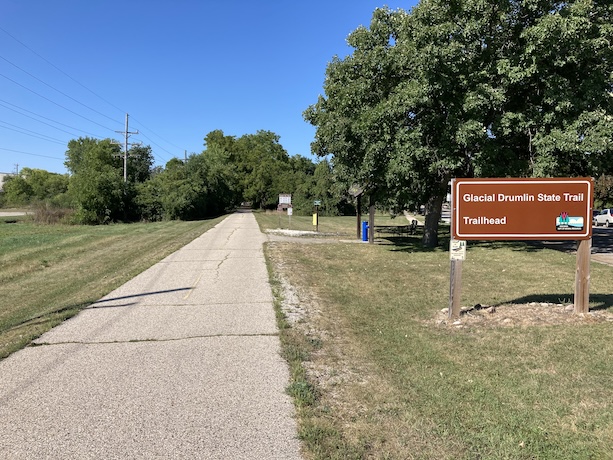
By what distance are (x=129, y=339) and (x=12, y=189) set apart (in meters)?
109

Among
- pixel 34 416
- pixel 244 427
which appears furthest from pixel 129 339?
pixel 244 427

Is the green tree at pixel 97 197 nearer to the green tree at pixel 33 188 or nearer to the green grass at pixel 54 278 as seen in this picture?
the green grass at pixel 54 278

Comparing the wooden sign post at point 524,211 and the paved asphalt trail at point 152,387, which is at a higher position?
the wooden sign post at point 524,211

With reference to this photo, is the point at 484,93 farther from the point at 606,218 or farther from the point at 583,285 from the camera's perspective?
the point at 606,218

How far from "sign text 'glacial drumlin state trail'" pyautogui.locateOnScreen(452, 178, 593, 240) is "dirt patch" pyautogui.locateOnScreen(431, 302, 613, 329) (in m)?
1.20

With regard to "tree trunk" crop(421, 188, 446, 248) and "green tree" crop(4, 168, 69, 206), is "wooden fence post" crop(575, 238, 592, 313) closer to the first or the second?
"tree trunk" crop(421, 188, 446, 248)

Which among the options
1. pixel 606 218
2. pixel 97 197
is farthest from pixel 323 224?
pixel 606 218

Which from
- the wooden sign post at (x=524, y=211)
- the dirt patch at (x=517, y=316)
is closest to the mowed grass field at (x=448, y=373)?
the dirt patch at (x=517, y=316)

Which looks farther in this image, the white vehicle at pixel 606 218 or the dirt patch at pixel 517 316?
the white vehicle at pixel 606 218

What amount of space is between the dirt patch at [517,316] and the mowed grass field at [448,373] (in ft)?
0.10

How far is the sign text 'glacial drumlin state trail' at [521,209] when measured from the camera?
6805 mm

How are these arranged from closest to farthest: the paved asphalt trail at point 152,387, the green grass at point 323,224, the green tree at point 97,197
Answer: the paved asphalt trail at point 152,387 < the green grass at point 323,224 < the green tree at point 97,197

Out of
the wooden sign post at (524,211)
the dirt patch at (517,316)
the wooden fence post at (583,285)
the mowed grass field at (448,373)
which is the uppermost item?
the wooden sign post at (524,211)

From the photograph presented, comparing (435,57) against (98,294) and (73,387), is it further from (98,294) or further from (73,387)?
(73,387)
